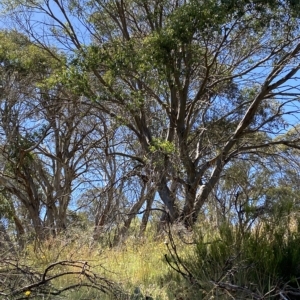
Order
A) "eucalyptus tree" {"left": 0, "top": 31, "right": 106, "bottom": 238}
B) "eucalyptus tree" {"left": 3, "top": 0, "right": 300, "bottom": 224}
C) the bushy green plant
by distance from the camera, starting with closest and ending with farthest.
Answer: the bushy green plant < "eucalyptus tree" {"left": 3, "top": 0, "right": 300, "bottom": 224} < "eucalyptus tree" {"left": 0, "top": 31, "right": 106, "bottom": 238}

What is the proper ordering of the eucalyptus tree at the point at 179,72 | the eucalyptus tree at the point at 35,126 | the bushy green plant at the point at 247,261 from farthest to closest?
the eucalyptus tree at the point at 35,126 → the eucalyptus tree at the point at 179,72 → the bushy green plant at the point at 247,261

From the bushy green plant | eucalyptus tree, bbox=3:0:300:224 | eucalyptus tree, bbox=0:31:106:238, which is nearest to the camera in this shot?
the bushy green plant

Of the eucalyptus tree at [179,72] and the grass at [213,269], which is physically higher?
the eucalyptus tree at [179,72]

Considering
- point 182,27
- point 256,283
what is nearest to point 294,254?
point 256,283

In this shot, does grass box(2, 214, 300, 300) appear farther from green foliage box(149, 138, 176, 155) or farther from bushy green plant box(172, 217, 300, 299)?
green foliage box(149, 138, 176, 155)

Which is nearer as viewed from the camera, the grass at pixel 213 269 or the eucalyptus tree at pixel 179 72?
the grass at pixel 213 269

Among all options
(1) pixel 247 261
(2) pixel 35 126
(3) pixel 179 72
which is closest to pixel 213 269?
(1) pixel 247 261

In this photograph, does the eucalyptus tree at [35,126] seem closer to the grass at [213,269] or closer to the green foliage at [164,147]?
the green foliage at [164,147]

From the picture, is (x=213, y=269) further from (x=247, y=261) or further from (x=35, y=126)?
(x=35, y=126)

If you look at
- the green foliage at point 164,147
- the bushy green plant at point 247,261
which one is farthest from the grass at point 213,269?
the green foliage at point 164,147

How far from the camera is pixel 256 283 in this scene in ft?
15.7

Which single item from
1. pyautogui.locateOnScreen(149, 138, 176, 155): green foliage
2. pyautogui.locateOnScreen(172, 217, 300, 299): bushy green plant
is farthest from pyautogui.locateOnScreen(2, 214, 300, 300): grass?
pyautogui.locateOnScreen(149, 138, 176, 155): green foliage

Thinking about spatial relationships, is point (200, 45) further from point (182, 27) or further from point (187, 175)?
point (187, 175)

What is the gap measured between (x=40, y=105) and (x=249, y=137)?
6.68 meters
